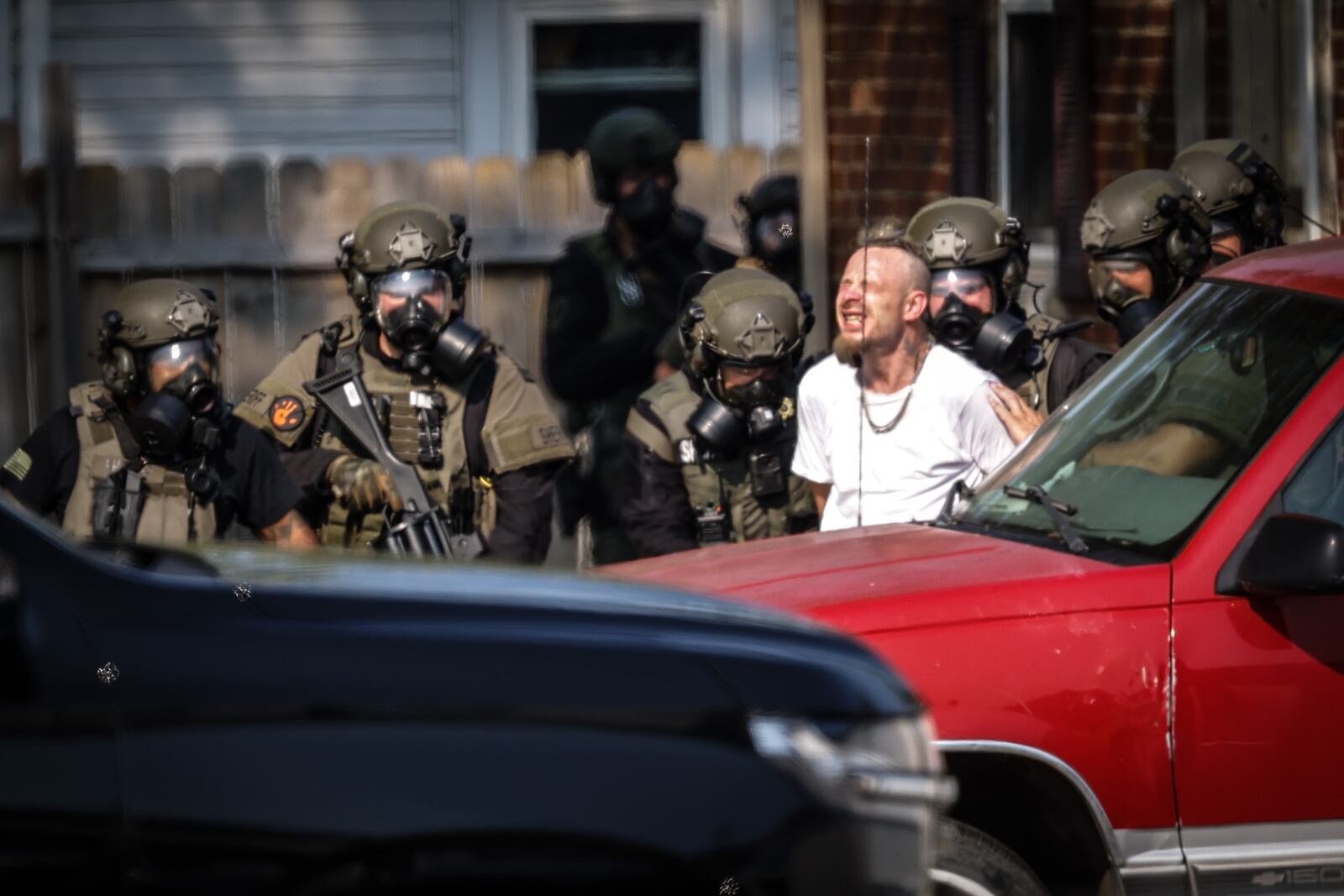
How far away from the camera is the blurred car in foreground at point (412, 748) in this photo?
248 cm

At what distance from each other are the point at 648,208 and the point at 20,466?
114 inches

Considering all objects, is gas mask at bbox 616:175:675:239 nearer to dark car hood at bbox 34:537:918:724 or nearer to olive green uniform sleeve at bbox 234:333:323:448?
olive green uniform sleeve at bbox 234:333:323:448

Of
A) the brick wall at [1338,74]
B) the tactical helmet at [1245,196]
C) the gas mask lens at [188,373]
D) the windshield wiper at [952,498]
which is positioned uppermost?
the brick wall at [1338,74]

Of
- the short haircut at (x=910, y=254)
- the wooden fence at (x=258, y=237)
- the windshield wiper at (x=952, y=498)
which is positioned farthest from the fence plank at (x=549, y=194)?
the windshield wiper at (x=952, y=498)

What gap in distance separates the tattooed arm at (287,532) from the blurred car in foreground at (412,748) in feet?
15.2

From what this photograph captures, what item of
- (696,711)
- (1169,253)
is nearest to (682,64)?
(1169,253)

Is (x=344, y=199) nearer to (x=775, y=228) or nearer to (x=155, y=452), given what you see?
(x=775, y=228)

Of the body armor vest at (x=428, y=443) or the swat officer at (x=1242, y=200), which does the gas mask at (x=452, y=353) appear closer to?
the body armor vest at (x=428, y=443)

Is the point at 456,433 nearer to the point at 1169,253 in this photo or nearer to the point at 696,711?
the point at 1169,253

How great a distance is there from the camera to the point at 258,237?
9469 millimetres

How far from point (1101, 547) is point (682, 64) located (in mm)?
8694

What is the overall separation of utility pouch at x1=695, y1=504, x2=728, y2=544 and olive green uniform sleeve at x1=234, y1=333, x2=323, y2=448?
1465 millimetres

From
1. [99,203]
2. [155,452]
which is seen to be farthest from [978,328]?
[99,203]

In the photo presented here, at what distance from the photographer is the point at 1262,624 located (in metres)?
4.38
